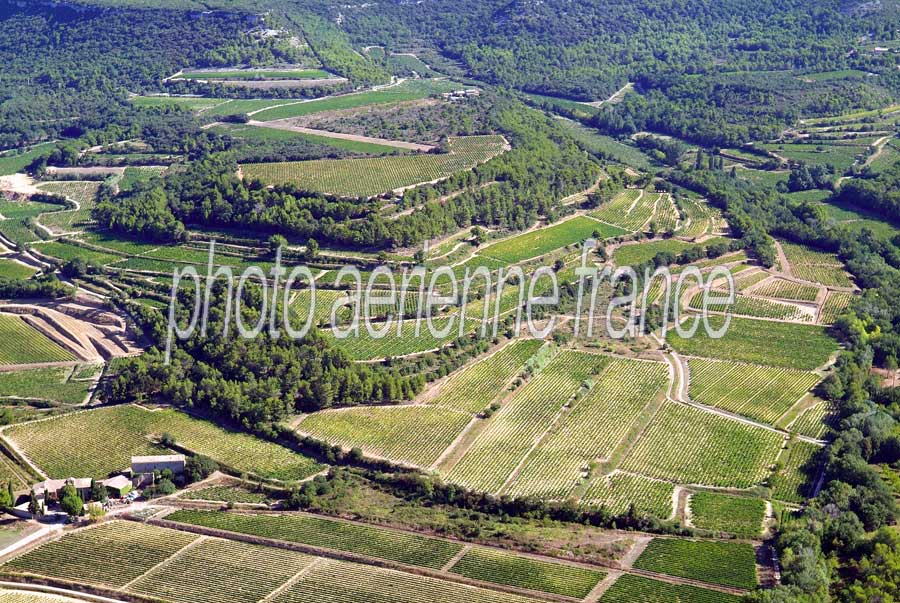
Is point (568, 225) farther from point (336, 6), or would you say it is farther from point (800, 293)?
point (336, 6)

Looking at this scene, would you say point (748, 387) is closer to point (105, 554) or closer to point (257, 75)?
point (105, 554)

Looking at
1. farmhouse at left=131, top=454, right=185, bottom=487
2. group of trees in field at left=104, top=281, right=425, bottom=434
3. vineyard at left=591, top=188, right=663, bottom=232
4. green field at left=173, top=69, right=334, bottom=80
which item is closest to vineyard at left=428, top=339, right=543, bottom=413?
group of trees in field at left=104, top=281, right=425, bottom=434

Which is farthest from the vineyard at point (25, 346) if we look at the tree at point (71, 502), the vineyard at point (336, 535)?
the vineyard at point (336, 535)

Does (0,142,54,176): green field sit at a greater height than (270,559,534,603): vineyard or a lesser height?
greater

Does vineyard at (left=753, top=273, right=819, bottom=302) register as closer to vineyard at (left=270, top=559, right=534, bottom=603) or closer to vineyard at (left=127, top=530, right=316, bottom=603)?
vineyard at (left=270, top=559, right=534, bottom=603)

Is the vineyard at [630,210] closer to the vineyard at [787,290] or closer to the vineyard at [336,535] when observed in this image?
the vineyard at [787,290]
